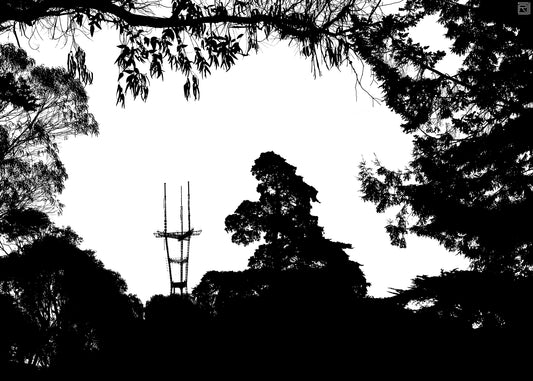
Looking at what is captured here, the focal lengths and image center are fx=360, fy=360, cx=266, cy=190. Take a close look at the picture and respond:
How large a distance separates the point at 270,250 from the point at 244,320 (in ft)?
40.6

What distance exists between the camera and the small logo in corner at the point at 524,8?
652 centimetres

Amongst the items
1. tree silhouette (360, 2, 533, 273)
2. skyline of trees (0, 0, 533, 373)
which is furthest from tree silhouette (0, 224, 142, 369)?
tree silhouette (360, 2, 533, 273)

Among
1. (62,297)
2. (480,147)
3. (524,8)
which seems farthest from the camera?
(62,297)

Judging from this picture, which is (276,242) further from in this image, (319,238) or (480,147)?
(480,147)

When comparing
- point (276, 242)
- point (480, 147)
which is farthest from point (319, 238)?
point (480, 147)

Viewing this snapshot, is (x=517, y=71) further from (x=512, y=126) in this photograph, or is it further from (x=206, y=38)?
(x=206, y=38)

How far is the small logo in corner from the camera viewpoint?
6.52 meters

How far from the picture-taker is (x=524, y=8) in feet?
21.5

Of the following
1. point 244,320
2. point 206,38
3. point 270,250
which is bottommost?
point 244,320

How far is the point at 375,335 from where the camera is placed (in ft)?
12.0

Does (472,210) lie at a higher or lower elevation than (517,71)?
lower

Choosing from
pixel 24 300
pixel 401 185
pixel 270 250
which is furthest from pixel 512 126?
pixel 24 300

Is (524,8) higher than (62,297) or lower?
higher

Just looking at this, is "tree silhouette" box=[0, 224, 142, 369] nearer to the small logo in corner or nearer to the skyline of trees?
the skyline of trees
